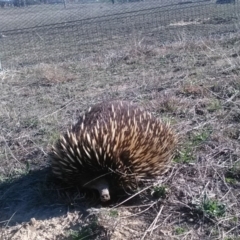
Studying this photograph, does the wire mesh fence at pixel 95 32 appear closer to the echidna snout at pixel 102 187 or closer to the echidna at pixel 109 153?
the echidna at pixel 109 153

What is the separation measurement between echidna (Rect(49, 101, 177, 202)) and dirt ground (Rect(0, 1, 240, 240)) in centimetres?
18

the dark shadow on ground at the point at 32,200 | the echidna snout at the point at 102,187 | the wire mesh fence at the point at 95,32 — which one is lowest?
the wire mesh fence at the point at 95,32

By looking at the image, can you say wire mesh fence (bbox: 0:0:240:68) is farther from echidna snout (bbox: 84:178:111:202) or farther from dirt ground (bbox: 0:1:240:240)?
echidna snout (bbox: 84:178:111:202)

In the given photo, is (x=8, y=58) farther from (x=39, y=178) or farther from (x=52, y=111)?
(x=39, y=178)

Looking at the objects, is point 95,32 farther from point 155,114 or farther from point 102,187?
point 102,187

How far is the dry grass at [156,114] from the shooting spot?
3.99 meters

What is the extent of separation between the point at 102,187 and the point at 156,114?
2.13m

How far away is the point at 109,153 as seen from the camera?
4215 millimetres

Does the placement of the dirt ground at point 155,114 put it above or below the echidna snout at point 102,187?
below

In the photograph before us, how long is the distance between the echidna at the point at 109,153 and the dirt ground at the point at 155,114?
18 cm

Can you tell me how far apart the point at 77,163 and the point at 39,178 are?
0.86 meters

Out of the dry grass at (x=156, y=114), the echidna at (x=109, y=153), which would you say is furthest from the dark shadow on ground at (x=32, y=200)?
the echidna at (x=109, y=153)

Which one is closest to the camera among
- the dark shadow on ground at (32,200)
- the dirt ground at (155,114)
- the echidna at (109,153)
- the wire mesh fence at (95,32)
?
the dirt ground at (155,114)

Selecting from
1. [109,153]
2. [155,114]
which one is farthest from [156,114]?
[109,153]
